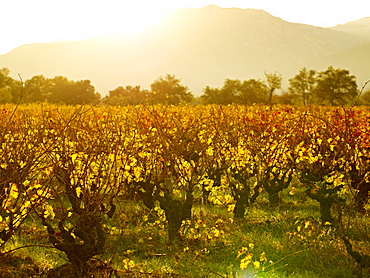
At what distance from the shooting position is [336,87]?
81.1m

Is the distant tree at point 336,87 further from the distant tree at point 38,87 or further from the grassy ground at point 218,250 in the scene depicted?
the grassy ground at point 218,250

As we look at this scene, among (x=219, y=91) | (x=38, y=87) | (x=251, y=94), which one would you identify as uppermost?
(x=38, y=87)

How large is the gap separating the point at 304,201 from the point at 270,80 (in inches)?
3171

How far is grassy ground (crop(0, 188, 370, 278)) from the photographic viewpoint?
762 centimetres

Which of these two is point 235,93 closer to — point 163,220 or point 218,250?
point 163,220

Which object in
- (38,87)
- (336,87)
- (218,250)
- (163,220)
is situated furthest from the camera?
(336,87)

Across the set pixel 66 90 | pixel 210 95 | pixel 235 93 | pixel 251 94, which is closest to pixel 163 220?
pixel 66 90

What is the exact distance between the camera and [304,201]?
1307 centimetres

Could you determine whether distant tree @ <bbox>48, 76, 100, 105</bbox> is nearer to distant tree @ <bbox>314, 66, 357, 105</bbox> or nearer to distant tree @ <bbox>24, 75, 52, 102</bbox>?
distant tree @ <bbox>24, 75, 52, 102</bbox>

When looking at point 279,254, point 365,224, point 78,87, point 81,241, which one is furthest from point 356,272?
point 78,87

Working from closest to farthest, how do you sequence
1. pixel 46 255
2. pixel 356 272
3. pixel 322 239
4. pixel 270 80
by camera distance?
pixel 356 272
pixel 46 255
pixel 322 239
pixel 270 80

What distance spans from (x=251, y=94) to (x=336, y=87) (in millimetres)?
16633

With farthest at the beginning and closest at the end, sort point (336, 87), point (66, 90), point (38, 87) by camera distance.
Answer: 1. point (336, 87)
2. point (38, 87)
3. point (66, 90)

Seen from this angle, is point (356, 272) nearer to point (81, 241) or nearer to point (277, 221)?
point (277, 221)
